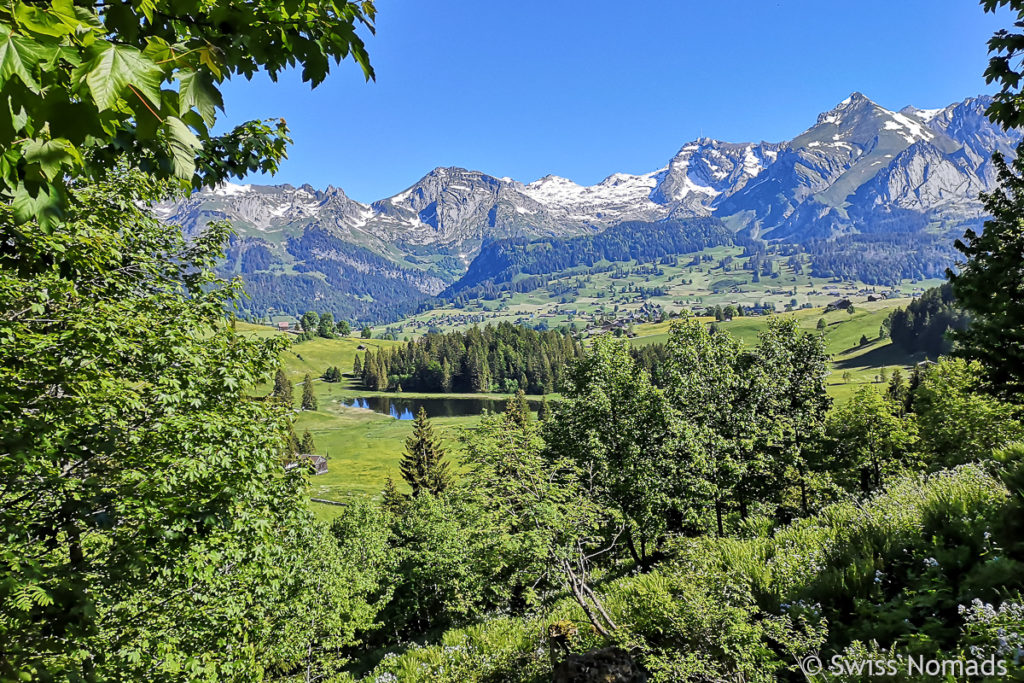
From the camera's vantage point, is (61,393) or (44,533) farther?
(61,393)

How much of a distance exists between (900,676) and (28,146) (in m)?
8.64

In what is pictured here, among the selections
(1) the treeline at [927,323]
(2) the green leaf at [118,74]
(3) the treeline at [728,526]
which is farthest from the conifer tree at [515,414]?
(1) the treeline at [927,323]

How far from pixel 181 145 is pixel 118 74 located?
0.41m

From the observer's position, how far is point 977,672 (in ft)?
15.1

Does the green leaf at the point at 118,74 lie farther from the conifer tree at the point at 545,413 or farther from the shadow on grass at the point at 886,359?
the shadow on grass at the point at 886,359

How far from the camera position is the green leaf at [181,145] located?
2.11 m

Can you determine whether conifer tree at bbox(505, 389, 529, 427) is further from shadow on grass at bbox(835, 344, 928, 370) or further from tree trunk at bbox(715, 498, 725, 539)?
shadow on grass at bbox(835, 344, 928, 370)

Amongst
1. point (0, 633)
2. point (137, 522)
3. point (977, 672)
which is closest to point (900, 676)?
point (977, 672)

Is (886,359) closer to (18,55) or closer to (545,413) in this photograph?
(545,413)

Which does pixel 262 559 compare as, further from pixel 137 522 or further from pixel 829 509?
pixel 829 509

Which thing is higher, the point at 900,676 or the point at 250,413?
the point at 250,413

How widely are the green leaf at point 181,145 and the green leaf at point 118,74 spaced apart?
238 millimetres

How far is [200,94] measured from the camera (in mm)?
2137

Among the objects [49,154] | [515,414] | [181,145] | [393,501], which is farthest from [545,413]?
[49,154]
